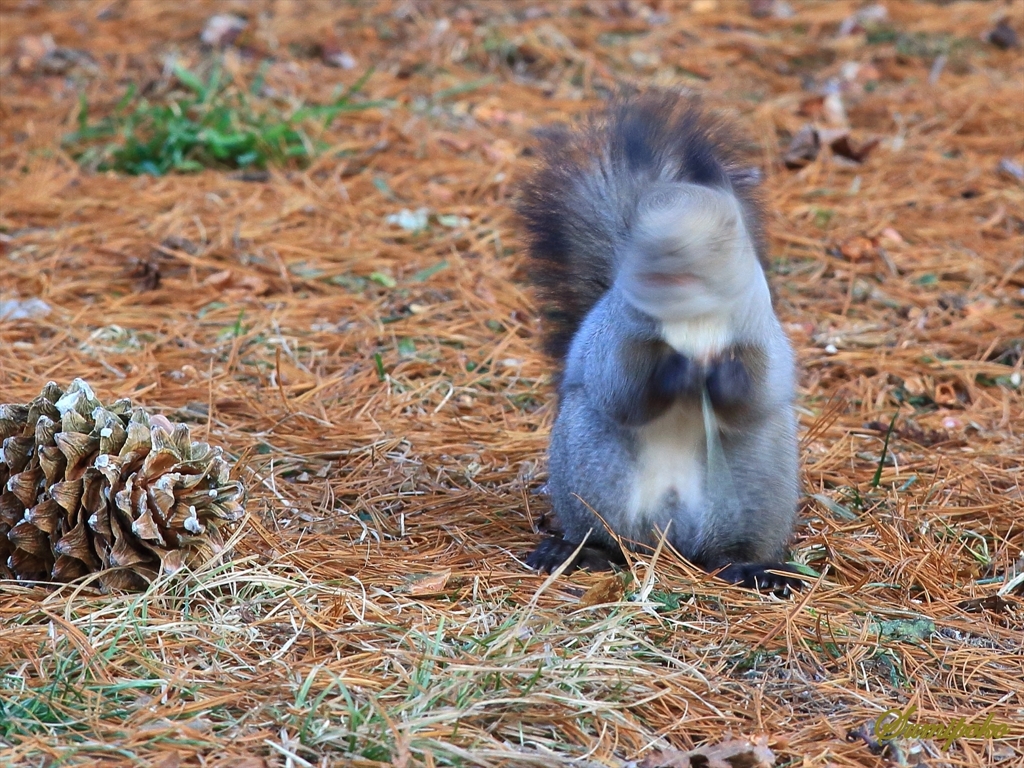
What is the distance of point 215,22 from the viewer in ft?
19.0

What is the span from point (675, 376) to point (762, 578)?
17.9 inches

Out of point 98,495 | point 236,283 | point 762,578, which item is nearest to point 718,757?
point 762,578

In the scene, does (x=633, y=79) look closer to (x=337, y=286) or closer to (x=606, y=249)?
(x=337, y=286)

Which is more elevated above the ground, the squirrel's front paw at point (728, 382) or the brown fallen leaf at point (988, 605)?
the squirrel's front paw at point (728, 382)

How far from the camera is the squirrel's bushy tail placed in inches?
98.8

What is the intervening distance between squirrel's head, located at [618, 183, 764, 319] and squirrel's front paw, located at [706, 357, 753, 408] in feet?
0.52

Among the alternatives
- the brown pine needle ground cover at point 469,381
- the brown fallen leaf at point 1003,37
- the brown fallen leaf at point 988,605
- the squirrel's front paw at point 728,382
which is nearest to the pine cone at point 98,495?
the brown pine needle ground cover at point 469,381

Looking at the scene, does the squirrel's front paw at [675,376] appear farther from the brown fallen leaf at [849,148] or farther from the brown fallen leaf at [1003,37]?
the brown fallen leaf at [1003,37]

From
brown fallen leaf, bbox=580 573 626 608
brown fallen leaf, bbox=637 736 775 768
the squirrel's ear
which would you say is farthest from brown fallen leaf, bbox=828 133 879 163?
brown fallen leaf, bbox=637 736 775 768

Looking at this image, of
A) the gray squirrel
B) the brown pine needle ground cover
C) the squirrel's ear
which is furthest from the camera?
the squirrel's ear

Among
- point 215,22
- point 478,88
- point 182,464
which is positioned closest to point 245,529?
point 182,464

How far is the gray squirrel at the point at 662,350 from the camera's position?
6.81 feet

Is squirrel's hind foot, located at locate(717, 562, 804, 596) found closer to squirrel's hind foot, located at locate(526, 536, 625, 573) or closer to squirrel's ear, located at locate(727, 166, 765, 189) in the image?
squirrel's hind foot, located at locate(526, 536, 625, 573)

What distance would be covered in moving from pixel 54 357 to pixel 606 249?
1.57 meters
